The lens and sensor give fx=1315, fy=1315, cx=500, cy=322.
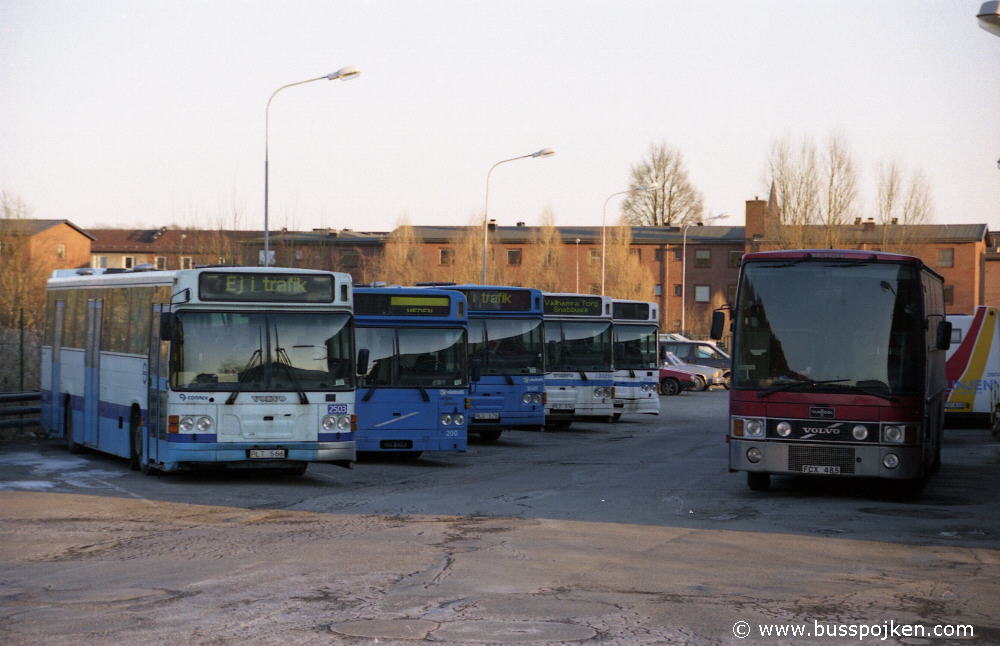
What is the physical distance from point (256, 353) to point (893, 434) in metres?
7.96

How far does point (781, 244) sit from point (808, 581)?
66.9 m

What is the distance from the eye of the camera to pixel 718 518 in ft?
47.3

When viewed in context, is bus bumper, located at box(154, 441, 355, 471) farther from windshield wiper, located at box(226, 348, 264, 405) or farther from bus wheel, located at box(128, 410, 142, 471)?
bus wheel, located at box(128, 410, 142, 471)

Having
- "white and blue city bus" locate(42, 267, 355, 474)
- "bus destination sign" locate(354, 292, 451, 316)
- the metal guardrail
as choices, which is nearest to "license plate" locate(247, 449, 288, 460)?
"white and blue city bus" locate(42, 267, 355, 474)

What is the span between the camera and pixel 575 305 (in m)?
31.2

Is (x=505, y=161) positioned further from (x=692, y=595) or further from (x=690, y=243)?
(x=690, y=243)

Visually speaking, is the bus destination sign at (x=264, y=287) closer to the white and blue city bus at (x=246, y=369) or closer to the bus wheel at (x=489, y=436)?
the white and blue city bus at (x=246, y=369)

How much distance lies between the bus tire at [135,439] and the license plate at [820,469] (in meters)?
8.96

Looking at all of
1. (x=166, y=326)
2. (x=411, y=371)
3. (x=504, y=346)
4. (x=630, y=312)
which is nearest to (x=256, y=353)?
(x=166, y=326)

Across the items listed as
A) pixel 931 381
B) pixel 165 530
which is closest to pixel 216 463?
pixel 165 530

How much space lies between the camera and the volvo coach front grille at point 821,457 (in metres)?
15.9

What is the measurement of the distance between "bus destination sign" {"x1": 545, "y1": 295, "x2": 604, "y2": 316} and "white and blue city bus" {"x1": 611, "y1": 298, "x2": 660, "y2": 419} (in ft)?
10.6

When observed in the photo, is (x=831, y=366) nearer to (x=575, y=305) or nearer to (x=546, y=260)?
(x=575, y=305)

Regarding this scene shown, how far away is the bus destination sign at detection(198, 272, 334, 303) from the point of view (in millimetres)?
16922
